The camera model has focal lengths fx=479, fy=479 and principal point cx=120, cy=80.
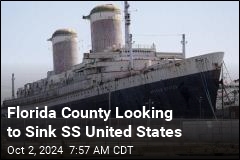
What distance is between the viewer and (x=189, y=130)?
96.5 feet

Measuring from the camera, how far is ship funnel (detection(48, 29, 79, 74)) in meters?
83.2

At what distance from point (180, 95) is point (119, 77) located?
11.0 meters

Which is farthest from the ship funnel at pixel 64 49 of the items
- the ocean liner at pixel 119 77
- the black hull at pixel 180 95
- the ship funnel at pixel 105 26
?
the black hull at pixel 180 95

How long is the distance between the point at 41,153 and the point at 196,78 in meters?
24.9

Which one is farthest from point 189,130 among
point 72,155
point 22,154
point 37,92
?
point 37,92

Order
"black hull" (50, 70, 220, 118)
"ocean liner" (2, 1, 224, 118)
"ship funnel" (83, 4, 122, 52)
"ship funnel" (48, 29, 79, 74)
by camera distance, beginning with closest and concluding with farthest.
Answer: "black hull" (50, 70, 220, 118), "ocean liner" (2, 1, 224, 118), "ship funnel" (83, 4, 122, 52), "ship funnel" (48, 29, 79, 74)

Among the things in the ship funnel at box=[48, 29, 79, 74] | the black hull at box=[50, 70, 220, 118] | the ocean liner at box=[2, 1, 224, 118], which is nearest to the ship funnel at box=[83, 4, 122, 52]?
the ocean liner at box=[2, 1, 224, 118]

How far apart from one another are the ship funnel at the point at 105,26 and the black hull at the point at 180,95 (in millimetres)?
17712

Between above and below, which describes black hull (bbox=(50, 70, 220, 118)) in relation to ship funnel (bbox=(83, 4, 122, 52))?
below

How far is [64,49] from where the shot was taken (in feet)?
275

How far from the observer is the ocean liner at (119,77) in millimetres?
44562

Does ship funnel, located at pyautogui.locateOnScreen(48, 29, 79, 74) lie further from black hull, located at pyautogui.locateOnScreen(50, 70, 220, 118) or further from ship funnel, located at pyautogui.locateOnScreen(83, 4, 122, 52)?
black hull, located at pyautogui.locateOnScreen(50, 70, 220, 118)

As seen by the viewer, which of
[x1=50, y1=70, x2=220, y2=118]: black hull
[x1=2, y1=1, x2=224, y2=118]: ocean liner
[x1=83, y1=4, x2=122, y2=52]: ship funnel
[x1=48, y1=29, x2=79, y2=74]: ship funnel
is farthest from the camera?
[x1=48, y1=29, x2=79, y2=74]: ship funnel

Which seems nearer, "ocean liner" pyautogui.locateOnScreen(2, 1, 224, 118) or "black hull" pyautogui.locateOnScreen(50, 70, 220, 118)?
"black hull" pyautogui.locateOnScreen(50, 70, 220, 118)
